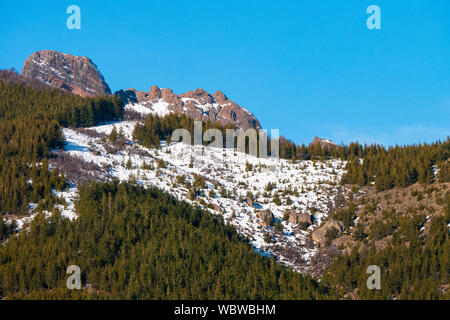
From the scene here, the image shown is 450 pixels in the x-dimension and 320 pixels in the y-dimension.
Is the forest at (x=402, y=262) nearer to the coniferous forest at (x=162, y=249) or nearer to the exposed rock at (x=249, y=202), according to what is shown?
the coniferous forest at (x=162, y=249)

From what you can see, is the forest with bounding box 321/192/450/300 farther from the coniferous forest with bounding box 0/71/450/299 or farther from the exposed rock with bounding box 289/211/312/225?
the exposed rock with bounding box 289/211/312/225

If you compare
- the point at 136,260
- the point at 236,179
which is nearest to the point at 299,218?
the point at 236,179

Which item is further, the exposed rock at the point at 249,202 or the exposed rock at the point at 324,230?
the exposed rock at the point at 249,202

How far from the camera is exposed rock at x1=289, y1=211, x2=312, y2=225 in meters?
81.8

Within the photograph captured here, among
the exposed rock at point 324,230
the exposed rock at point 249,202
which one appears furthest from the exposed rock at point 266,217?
the exposed rock at point 324,230

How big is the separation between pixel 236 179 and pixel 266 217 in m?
16.7

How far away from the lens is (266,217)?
8100 cm

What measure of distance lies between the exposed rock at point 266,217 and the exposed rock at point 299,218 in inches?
125

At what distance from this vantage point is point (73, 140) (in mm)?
99312

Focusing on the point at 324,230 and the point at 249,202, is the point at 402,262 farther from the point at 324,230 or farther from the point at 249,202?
the point at 249,202

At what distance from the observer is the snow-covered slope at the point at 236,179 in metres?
77.9

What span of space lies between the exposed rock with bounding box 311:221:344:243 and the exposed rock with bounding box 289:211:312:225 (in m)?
3.46

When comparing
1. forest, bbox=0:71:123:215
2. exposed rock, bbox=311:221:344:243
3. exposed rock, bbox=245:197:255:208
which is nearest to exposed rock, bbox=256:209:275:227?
exposed rock, bbox=245:197:255:208
